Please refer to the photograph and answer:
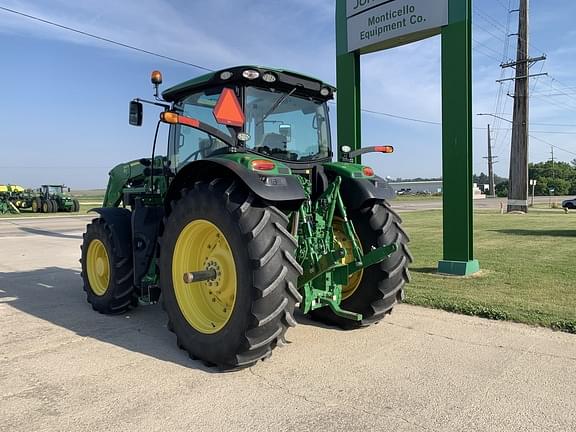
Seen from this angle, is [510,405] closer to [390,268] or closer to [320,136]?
[390,268]

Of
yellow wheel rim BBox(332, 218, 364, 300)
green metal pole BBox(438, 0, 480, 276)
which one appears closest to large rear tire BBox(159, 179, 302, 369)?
yellow wheel rim BBox(332, 218, 364, 300)

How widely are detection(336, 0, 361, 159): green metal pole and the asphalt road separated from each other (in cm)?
443

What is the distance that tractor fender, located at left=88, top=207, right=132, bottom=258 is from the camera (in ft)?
17.6

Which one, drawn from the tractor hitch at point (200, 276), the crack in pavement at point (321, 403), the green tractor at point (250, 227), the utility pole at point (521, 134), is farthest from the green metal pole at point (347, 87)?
the utility pole at point (521, 134)

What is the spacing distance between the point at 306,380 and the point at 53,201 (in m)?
33.9

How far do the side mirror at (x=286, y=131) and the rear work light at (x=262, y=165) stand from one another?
92 centimetres

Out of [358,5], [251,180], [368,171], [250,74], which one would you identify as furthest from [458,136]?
[251,180]

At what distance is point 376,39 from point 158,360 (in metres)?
6.75

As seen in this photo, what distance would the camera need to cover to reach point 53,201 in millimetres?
33000

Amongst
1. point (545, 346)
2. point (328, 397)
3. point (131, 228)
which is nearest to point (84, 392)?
point (328, 397)

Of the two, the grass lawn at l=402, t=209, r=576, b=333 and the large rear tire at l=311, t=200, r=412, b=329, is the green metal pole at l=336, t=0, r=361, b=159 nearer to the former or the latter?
the grass lawn at l=402, t=209, r=576, b=333

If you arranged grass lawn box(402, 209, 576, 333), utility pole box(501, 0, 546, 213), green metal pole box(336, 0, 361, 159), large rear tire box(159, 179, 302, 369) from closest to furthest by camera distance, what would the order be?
large rear tire box(159, 179, 302, 369)
grass lawn box(402, 209, 576, 333)
green metal pole box(336, 0, 361, 159)
utility pole box(501, 0, 546, 213)

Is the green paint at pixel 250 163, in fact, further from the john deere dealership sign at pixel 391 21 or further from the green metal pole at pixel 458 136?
the john deere dealership sign at pixel 391 21

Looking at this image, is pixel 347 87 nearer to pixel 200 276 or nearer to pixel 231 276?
pixel 231 276
